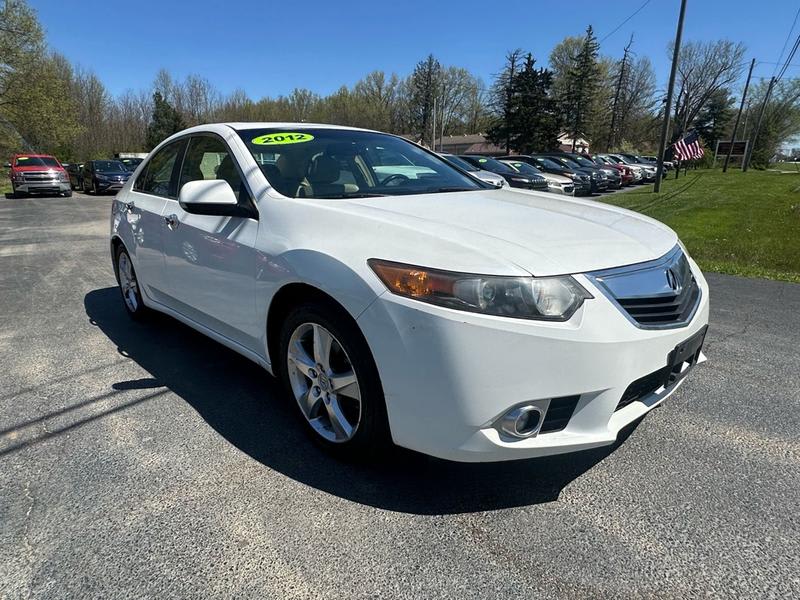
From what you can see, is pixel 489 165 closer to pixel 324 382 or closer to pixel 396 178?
pixel 396 178

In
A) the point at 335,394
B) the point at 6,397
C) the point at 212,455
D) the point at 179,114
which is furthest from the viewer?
the point at 179,114

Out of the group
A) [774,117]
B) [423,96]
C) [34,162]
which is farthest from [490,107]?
[34,162]

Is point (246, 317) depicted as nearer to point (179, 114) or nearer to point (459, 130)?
point (179, 114)

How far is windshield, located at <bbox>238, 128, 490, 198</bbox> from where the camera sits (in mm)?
2976

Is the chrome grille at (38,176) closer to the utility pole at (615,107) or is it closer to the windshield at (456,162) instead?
the windshield at (456,162)

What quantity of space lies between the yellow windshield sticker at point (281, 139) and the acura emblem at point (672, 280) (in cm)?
225

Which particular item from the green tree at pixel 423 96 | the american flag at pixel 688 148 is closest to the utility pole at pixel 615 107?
the green tree at pixel 423 96

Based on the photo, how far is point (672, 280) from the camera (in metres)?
2.29

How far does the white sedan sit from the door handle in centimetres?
22

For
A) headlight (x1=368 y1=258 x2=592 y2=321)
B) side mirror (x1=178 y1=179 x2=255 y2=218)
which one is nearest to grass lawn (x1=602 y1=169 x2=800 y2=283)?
headlight (x1=368 y1=258 x2=592 y2=321)

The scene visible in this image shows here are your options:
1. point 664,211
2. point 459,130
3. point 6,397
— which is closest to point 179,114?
point 459,130

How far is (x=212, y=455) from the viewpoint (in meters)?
2.67

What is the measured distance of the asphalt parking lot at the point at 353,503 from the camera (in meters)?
1.88

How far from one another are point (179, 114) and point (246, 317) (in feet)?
210
